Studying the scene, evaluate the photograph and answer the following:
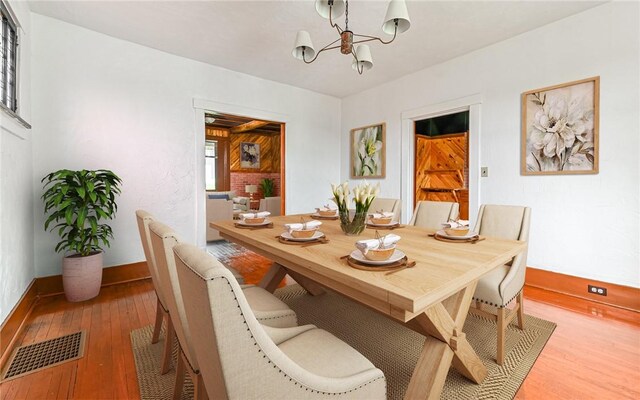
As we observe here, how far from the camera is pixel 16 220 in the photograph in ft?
7.30

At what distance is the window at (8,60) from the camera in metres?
2.12

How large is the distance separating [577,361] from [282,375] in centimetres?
201

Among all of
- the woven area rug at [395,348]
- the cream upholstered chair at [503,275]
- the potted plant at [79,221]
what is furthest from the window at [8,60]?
the cream upholstered chair at [503,275]

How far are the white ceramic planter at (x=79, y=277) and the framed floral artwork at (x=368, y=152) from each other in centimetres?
375

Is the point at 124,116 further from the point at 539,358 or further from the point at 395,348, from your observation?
the point at 539,358

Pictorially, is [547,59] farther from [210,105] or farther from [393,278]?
[210,105]

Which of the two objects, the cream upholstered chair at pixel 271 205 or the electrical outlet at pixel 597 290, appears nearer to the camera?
the electrical outlet at pixel 597 290

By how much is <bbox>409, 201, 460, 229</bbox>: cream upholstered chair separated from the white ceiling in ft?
5.83

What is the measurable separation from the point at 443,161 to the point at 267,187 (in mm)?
5497

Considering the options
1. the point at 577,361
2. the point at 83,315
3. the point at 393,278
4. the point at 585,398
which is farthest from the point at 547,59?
the point at 83,315

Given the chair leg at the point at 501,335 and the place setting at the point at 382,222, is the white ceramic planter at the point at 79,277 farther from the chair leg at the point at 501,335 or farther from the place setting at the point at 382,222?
the chair leg at the point at 501,335

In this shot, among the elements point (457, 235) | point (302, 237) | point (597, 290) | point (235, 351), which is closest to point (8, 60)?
point (302, 237)

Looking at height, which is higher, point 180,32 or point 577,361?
point 180,32

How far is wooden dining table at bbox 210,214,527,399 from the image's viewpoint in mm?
961
